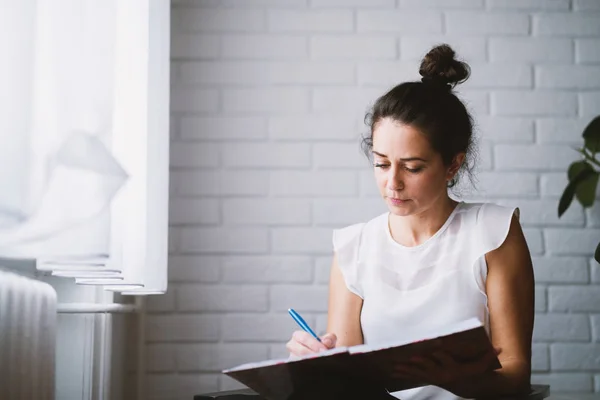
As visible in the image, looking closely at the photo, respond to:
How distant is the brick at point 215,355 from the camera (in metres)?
1.89

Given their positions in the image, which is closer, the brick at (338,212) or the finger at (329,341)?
the finger at (329,341)

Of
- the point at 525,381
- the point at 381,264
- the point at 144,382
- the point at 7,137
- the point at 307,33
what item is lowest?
the point at 144,382

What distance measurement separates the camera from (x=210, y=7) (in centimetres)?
200

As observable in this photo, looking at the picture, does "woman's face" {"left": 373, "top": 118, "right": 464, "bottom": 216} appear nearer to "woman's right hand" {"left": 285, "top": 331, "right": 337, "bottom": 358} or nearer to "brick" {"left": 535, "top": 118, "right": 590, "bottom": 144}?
"woman's right hand" {"left": 285, "top": 331, "right": 337, "bottom": 358}

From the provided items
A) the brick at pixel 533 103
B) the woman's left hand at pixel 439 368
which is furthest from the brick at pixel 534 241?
the woman's left hand at pixel 439 368

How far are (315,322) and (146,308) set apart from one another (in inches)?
18.1

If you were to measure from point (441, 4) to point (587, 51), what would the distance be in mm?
433

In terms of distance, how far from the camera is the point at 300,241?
1928 millimetres

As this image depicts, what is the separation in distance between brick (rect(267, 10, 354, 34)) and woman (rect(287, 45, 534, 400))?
0.53m

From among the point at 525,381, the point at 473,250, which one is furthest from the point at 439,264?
the point at 525,381

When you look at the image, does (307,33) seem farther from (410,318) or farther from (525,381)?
(525,381)

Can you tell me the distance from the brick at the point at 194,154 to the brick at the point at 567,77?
3.04 feet

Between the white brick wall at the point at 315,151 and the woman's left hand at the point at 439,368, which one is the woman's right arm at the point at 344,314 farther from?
the woman's left hand at the point at 439,368

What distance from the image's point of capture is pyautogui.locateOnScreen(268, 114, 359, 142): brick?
1.95m
